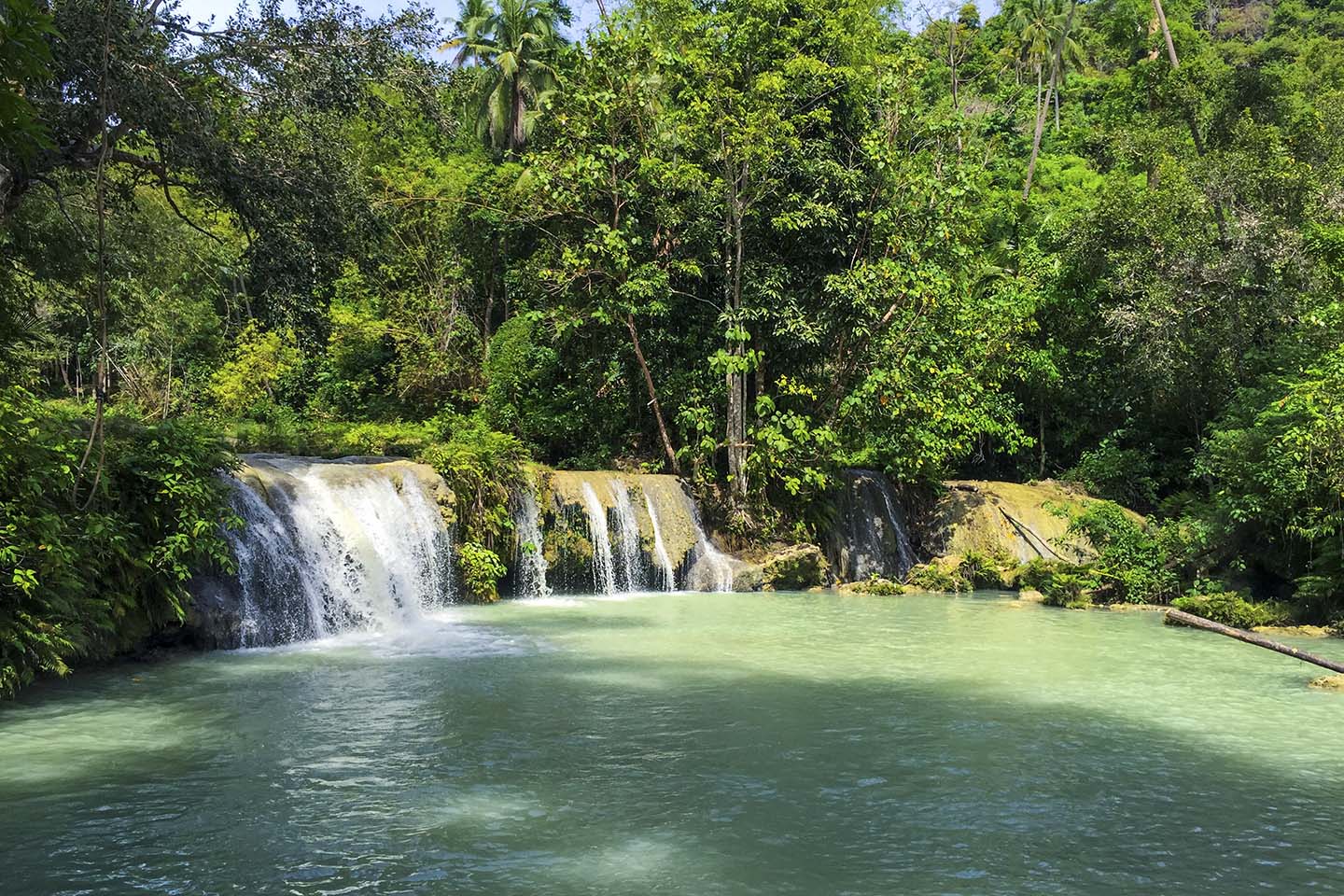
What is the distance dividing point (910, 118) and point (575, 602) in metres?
11.0

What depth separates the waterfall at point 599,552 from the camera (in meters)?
16.6

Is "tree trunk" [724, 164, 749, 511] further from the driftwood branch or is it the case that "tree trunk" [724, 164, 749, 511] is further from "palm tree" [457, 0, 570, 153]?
"palm tree" [457, 0, 570, 153]

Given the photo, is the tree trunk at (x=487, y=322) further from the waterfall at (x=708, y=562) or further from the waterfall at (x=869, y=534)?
the waterfall at (x=869, y=534)

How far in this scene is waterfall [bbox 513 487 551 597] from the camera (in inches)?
625

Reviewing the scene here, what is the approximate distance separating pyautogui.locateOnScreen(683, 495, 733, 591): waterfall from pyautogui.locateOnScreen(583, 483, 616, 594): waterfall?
175 cm

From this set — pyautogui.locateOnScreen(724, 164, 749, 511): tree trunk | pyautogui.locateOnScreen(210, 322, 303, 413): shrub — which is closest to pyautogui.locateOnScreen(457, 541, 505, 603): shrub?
pyautogui.locateOnScreen(724, 164, 749, 511): tree trunk

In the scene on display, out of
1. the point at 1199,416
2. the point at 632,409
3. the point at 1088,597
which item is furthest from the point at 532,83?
the point at 1088,597

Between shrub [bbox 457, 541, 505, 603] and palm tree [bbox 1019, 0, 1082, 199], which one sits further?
palm tree [bbox 1019, 0, 1082, 199]

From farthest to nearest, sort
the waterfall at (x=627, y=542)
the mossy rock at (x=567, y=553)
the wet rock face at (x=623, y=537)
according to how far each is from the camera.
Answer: the waterfall at (x=627, y=542) → the wet rock face at (x=623, y=537) → the mossy rock at (x=567, y=553)

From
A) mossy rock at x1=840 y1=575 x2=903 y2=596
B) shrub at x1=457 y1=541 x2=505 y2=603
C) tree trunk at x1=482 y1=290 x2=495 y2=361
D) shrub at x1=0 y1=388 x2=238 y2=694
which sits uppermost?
tree trunk at x1=482 y1=290 x2=495 y2=361

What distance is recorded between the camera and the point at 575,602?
15219mm

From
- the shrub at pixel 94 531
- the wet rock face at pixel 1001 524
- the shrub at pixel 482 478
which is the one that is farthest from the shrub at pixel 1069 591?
the shrub at pixel 94 531

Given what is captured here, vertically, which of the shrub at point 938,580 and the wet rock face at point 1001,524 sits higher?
the wet rock face at point 1001,524

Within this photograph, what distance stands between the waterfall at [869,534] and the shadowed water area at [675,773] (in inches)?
326
